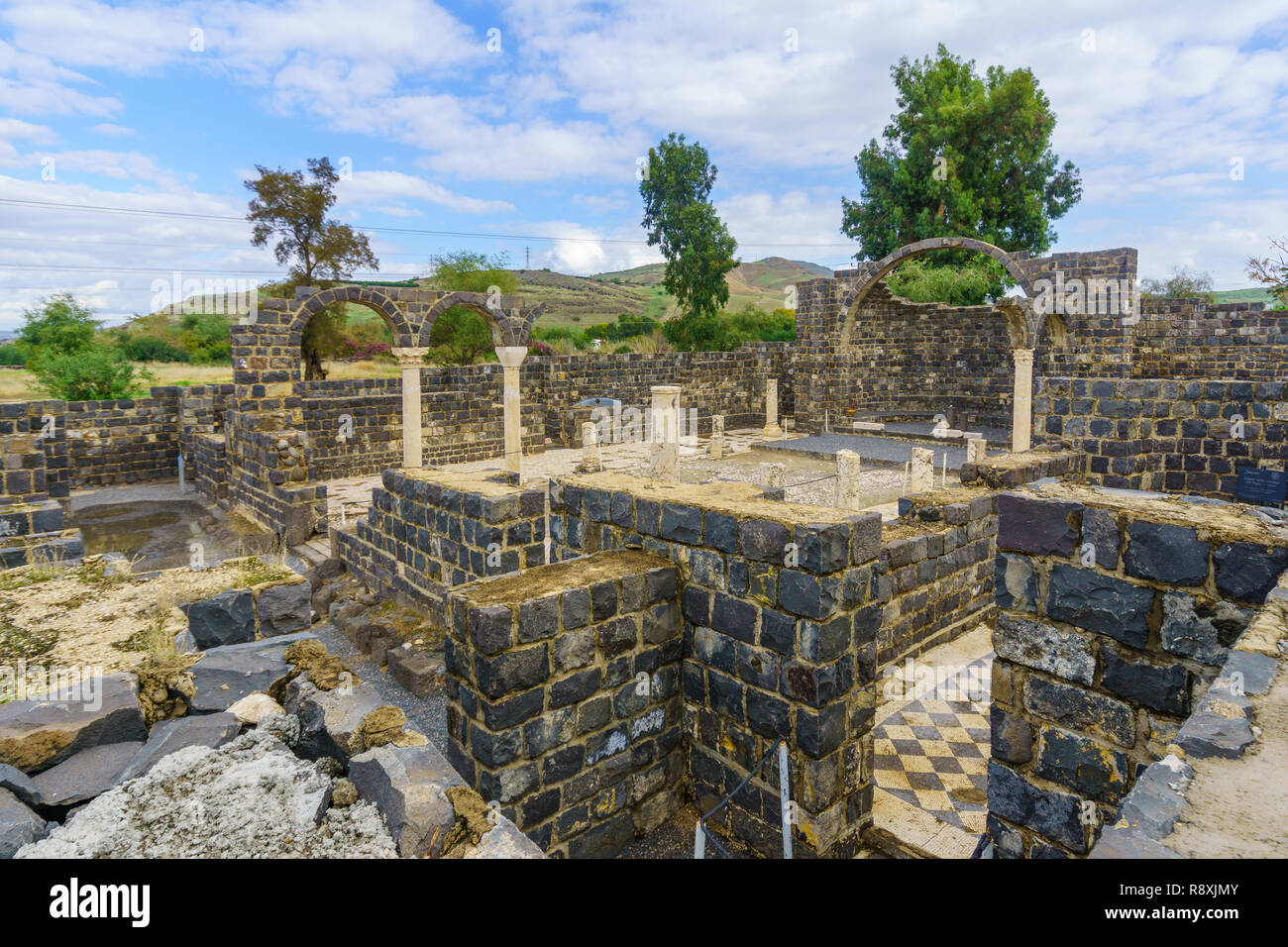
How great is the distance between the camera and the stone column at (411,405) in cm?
1480

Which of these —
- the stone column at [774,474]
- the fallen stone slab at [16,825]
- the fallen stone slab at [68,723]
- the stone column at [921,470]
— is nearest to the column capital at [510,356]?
the stone column at [774,474]

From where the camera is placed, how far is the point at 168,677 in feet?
9.84

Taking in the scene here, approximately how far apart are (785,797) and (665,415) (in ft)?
36.2

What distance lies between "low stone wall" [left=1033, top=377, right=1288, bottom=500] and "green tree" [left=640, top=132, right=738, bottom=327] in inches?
1011

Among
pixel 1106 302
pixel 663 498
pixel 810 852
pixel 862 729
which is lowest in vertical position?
pixel 810 852

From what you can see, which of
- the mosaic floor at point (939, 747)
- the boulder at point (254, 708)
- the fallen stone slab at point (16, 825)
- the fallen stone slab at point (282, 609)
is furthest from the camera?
the mosaic floor at point (939, 747)

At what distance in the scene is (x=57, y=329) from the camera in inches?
862

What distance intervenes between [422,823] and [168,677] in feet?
5.28

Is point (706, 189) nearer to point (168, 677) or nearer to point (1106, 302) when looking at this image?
point (1106, 302)

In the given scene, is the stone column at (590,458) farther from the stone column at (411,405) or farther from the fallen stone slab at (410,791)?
the fallen stone slab at (410,791)

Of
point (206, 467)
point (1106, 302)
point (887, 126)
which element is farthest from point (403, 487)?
point (887, 126)

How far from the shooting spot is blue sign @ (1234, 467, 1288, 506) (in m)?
8.23

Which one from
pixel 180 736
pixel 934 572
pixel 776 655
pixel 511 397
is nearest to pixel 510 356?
pixel 511 397

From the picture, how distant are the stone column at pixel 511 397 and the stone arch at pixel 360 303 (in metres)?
2.05
